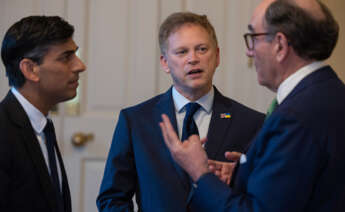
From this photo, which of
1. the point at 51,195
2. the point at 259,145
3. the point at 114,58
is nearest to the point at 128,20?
the point at 114,58

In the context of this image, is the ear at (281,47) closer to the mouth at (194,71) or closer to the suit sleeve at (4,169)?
the mouth at (194,71)

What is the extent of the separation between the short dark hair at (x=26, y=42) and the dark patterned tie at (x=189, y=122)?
0.60 metres

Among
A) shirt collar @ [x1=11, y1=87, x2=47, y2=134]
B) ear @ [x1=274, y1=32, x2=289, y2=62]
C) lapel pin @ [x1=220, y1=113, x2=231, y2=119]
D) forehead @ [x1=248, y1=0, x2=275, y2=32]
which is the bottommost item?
lapel pin @ [x1=220, y1=113, x2=231, y2=119]

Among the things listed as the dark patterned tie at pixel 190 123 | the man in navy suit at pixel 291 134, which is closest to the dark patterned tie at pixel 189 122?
the dark patterned tie at pixel 190 123

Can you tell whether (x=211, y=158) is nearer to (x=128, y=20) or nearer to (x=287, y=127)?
(x=287, y=127)

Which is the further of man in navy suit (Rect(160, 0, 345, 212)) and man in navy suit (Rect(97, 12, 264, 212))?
man in navy suit (Rect(97, 12, 264, 212))

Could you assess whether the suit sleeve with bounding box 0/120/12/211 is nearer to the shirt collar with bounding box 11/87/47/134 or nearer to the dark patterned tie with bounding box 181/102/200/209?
the shirt collar with bounding box 11/87/47/134

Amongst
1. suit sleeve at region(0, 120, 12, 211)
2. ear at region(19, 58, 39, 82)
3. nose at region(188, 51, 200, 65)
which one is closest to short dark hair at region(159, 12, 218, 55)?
nose at region(188, 51, 200, 65)

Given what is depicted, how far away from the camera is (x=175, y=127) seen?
1723 millimetres

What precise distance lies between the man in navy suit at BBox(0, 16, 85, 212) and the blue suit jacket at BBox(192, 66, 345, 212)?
0.61 m

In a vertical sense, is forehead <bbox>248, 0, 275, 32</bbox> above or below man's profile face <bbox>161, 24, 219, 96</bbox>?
above

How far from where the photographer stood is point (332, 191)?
1098 mm

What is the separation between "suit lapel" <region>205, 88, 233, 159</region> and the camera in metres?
1.69

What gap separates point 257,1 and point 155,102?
1237 mm
